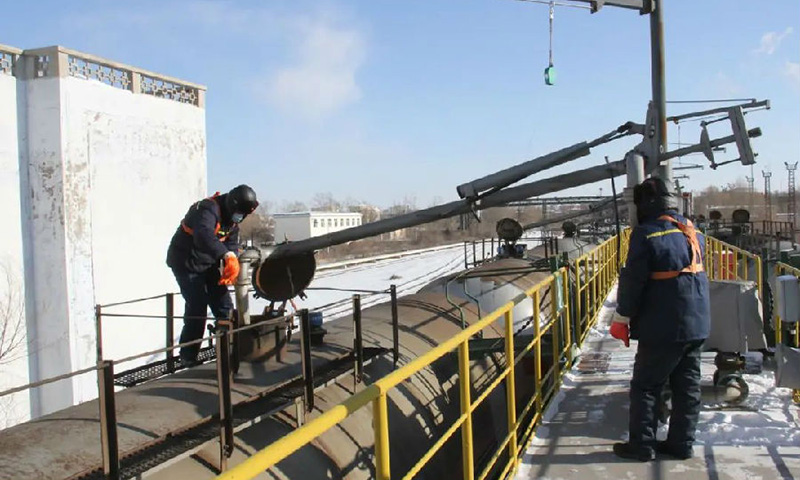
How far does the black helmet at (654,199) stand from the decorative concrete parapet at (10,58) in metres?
22.4

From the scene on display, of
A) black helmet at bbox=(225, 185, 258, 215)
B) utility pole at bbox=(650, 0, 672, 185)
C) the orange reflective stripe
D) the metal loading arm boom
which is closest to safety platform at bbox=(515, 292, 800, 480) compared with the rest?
the orange reflective stripe

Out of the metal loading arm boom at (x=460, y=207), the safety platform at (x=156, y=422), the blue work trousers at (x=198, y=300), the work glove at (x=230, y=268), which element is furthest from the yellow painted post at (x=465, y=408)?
the metal loading arm boom at (x=460, y=207)

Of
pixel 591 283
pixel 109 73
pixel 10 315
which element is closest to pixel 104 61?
pixel 109 73

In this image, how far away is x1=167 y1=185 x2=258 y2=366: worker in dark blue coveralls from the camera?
18.1 feet

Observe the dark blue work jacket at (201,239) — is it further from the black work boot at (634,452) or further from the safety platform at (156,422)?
the black work boot at (634,452)

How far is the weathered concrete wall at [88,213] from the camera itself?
2084cm

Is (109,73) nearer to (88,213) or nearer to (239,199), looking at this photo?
(88,213)

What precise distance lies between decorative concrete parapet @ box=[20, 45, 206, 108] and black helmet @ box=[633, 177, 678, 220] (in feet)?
70.1

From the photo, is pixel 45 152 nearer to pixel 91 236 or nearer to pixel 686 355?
pixel 91 236

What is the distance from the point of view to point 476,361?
7.05m

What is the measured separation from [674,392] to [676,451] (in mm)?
394

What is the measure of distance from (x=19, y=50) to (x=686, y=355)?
75.7ft

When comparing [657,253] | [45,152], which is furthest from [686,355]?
[45,152]

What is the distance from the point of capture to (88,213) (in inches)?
868
